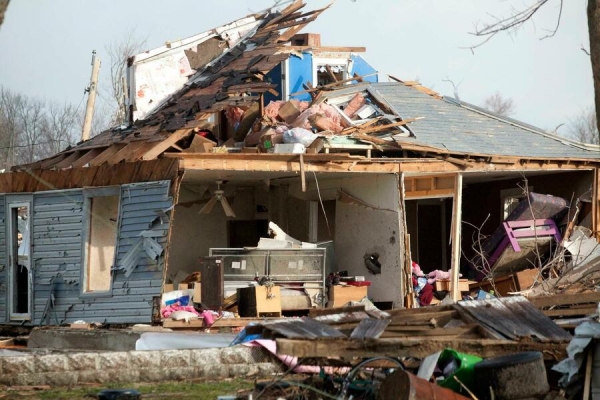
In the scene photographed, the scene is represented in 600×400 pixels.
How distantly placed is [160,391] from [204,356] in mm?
1144

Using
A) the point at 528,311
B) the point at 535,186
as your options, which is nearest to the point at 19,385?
the point at 528,311

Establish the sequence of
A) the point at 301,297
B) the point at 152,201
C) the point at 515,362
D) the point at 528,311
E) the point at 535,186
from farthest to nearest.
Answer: the point at 535,186, the point at 301,297, the point at 152,201, the point at 528,311, the point at 515,362

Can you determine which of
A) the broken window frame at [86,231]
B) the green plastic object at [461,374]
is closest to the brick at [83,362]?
the green plastic object at [461,374]

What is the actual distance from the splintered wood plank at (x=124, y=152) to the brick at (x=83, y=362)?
824cm

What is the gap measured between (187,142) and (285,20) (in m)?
4.95

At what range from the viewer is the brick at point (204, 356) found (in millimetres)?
11523

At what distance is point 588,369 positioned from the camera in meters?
9.01

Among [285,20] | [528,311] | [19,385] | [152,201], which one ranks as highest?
[285,20]

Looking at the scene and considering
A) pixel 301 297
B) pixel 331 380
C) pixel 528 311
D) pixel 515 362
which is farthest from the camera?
pixel 301 297

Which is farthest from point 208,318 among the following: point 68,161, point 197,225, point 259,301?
point 197,225

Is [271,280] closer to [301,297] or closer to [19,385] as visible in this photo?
[301,297]

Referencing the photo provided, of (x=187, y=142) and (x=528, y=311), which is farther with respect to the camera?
(x=187, y=142)

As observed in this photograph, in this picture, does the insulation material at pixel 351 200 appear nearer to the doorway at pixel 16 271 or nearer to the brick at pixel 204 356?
the doorway at pixel 16 271

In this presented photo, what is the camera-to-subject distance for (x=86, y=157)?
20719 mm
